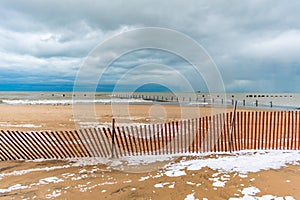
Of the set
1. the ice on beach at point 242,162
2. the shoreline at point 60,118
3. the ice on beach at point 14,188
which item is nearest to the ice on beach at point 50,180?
the ice on beach at point 14,188

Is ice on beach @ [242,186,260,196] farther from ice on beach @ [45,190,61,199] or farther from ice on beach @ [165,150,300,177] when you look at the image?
ice on beach @ [45,190,61,199]

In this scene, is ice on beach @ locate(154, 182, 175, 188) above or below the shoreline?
above

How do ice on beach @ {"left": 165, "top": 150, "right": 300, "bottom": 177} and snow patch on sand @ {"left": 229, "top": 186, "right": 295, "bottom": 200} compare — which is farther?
ice on beach @ {"left": 165, "top": 150, "right": 300, "bottom": 177}

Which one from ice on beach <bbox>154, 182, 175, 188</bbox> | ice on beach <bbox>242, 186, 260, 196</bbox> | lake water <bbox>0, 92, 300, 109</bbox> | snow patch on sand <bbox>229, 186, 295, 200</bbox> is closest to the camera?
snow patch on sand <bbox>229, 186, 295, 200</bbox>

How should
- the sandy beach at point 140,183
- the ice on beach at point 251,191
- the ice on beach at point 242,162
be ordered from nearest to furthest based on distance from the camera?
the ice on beach at point 251,191 < the sandy beach at point 140,183 < the ice on beach at point 242,162

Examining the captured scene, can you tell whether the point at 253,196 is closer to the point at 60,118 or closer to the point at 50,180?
the point at 50,180

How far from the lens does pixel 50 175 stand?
619 centimetres

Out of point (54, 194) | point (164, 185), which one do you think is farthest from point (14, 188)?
point (164, 185)

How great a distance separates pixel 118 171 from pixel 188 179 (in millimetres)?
1969

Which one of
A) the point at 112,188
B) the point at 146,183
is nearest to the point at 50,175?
the point at 112,188

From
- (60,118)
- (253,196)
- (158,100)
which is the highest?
(253,196)

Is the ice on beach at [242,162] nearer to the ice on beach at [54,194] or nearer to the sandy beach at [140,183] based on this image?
the sandy beach at [140,183]

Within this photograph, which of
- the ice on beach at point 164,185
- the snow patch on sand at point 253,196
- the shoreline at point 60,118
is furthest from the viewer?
the shoreline at point 60,118

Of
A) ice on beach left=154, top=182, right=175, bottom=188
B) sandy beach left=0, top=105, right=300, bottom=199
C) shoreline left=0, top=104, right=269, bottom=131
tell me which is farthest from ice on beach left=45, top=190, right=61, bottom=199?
shoreline left=0, top=104, right=269, bottom=131
